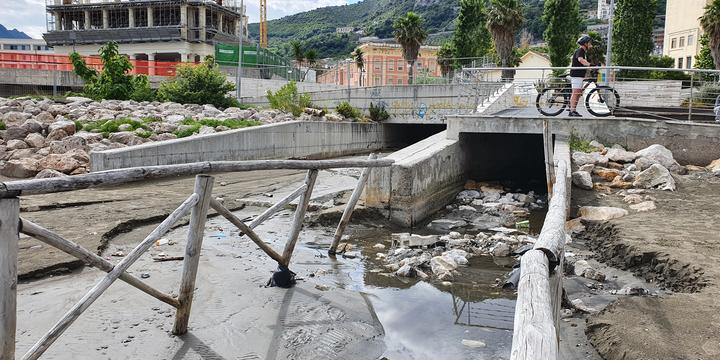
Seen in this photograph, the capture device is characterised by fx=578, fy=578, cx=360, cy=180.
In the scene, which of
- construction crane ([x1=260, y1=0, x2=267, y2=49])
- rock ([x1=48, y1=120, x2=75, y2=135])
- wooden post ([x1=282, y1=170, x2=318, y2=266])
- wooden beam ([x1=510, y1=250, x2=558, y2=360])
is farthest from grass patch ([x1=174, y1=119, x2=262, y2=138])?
construction crane ([x1=260, y1=0, x2=267, y2=49])

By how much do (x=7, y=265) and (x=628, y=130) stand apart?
1335cm

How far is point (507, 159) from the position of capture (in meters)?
17.5

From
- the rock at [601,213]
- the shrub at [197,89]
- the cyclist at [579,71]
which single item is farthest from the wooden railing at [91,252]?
the shrub at [197,89]

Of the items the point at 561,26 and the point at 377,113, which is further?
the point at 561,26

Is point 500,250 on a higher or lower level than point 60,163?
lower

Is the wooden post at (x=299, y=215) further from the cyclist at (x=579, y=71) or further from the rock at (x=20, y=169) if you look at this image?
the cyclist at (x=579, y=71)

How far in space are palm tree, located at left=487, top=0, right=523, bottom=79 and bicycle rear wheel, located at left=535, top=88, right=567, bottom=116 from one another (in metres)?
30.1

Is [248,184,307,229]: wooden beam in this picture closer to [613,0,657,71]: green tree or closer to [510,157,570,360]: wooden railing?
[510,157,570,360]: wooden railing

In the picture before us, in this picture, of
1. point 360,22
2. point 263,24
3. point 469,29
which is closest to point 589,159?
point 469,29

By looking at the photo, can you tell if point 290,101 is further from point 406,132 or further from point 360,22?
point 360,22

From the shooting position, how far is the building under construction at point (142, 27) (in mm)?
61844

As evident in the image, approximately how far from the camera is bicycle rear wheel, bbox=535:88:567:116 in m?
14.2

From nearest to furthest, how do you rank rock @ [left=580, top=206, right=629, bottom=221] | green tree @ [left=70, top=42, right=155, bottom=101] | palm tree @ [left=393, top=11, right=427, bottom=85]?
rock @ [left=580, top=206, right=629, bottom=221], green tree @ [left=70, top=42, right=155, bottom=101], palm tree @ [left=393, top=11, right=427, bottom=85]

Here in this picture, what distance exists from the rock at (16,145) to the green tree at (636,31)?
36.9 m
